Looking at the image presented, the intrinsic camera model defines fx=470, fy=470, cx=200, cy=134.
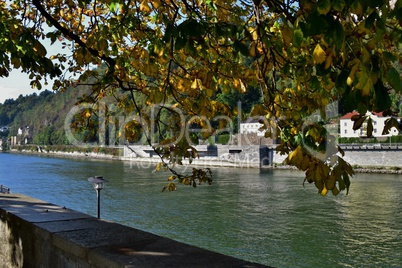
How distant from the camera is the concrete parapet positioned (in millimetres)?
2359

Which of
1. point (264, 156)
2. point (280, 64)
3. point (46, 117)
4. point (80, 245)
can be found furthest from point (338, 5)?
point (46, 117)

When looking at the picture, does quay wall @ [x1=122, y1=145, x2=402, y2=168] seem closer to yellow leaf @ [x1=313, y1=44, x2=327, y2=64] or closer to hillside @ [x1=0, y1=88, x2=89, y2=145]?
yellow leaf @ [x1=313, y1=44, x2=327, y2=64]

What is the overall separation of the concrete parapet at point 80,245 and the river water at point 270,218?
1010cm

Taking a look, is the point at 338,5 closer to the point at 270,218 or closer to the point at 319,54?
the point at 319,54

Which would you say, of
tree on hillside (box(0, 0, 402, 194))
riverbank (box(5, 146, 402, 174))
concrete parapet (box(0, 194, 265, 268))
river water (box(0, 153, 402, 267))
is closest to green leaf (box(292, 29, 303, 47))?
tree on hillside (box(0, 0, 402, 194))

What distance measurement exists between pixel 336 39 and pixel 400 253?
539 inches

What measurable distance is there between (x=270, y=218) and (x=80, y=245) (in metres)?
17.1

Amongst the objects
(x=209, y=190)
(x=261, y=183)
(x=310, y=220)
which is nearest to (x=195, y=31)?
(x=310, y=220)

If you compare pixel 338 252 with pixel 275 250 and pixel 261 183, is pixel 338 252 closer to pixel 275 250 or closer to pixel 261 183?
pixel 275 250

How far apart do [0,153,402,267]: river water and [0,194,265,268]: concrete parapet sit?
1010 cm

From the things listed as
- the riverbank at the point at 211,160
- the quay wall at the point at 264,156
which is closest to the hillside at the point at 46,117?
the riverbank at the point at 211,160

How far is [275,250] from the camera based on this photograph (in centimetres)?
1404

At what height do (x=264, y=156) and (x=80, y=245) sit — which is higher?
(x=80, y=245)

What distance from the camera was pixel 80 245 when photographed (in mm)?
2594
